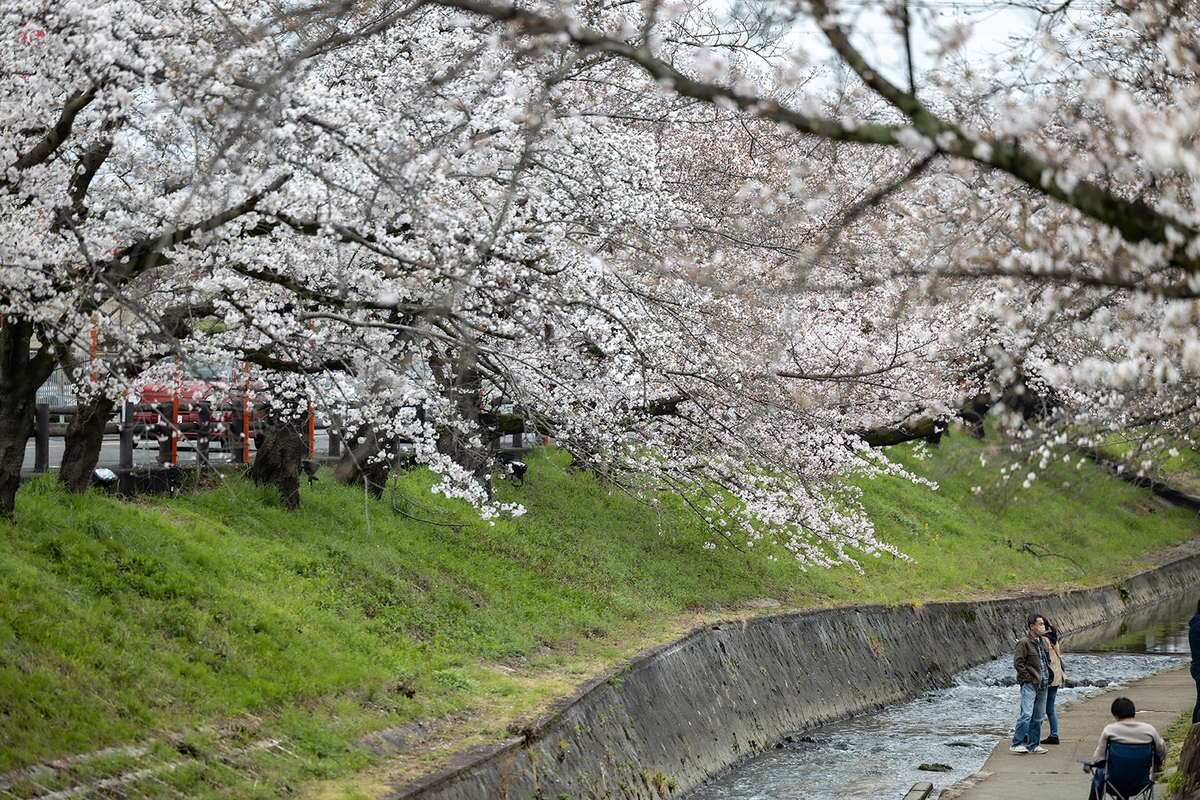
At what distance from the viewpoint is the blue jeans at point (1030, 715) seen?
44.4 feet

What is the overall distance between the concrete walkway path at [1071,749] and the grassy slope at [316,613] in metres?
3.09

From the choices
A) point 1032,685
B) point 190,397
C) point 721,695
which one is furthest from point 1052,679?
point 190,397

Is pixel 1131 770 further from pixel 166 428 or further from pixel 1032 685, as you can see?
pixel 166 428

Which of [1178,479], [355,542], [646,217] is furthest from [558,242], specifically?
[1178,479]

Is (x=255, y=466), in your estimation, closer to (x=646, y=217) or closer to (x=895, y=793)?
(x=646, y=217)

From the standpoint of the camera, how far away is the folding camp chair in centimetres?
902

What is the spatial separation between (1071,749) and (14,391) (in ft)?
41.4

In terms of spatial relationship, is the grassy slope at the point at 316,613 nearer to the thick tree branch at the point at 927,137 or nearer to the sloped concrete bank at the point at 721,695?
the sloped concrete bank at the point at 721,695

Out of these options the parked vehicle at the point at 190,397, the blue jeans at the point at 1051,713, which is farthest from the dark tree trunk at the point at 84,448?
the blue jeans at the point at 1051,713

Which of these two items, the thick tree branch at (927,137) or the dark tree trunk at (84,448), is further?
the dark tree trunk at (84,448)

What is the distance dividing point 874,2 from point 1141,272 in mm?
1941

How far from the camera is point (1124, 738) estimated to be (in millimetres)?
9133

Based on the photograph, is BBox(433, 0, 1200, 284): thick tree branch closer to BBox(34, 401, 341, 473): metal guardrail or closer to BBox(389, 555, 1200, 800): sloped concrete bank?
BBox(389, 555, 1200, 800): sloped concrete bank

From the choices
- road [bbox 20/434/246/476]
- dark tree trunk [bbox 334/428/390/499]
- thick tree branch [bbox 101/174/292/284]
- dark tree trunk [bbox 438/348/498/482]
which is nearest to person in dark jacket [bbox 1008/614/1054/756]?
dark tree trunk [bbox 438/348/498/482]
